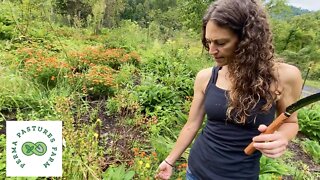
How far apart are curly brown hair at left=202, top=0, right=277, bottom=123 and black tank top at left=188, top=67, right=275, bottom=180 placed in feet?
0.16

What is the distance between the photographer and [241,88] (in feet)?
4.85

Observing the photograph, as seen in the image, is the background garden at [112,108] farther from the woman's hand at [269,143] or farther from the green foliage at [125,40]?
the green foliage at [125,40]

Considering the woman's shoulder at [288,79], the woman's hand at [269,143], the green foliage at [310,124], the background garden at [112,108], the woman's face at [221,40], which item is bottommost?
the green foliage at [310,124]

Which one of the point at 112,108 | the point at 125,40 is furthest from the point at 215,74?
the point at 125,40

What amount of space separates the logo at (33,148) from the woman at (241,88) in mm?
751

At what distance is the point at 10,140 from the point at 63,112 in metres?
1.82

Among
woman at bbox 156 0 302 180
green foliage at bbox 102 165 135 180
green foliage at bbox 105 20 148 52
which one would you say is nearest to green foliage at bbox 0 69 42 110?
green foliage at bbox 102 165 135 180

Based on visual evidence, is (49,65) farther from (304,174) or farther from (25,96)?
(304,174)

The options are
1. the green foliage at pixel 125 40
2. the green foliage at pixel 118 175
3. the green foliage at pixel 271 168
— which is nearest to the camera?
the green foliage at pixel 118 175

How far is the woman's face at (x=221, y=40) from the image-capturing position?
1.44m

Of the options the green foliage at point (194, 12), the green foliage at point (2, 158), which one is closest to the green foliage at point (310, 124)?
the green foliage at point (2, 158)

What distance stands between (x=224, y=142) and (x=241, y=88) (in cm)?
28

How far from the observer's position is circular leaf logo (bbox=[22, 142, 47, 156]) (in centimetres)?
118

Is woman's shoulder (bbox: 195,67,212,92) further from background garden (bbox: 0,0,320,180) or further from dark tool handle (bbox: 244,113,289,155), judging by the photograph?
dark tool handle (bbox: 244,113,289,155)
